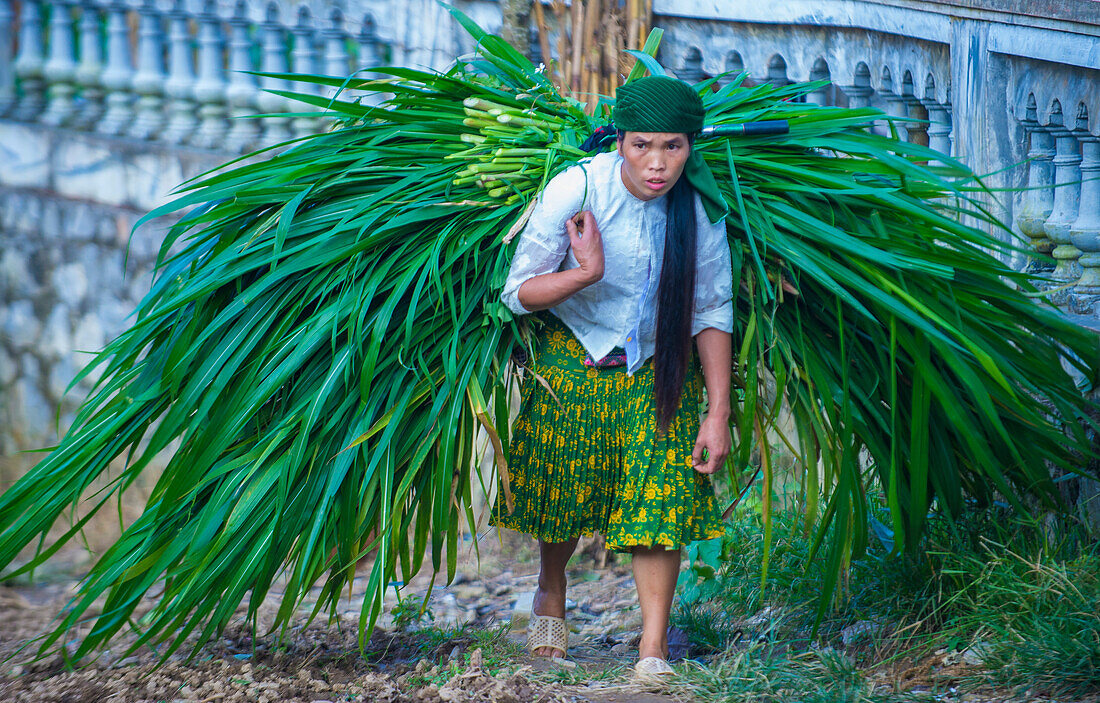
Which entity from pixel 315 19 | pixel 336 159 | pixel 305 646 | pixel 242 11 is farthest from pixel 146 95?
pixel 305 646

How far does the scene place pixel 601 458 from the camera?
7.86 feet

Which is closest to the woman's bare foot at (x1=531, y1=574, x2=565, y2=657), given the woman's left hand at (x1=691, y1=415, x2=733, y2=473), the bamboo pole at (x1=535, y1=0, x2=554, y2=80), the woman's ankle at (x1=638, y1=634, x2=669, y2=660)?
the woman's ankle at (x1=638, y1=634, x2=669, y2=660)

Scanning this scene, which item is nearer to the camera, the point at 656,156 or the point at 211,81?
the point at 656,156

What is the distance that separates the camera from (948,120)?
10.3 feet

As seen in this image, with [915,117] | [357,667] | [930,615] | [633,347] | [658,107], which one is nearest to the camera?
[658,107]

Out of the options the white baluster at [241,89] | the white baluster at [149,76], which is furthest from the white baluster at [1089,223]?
the white baluster at [149,76]

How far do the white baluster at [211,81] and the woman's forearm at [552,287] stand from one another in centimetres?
264

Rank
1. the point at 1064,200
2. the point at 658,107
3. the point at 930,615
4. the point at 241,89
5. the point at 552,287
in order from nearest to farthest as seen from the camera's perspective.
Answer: the point at 658,107
the point at 552,287
the point at 930,615
the point at 1064,200
the point at 241,89

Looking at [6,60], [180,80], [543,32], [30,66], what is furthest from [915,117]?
[6,60]

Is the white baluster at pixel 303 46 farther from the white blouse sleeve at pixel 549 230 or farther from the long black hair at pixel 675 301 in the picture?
the long black hair at pixel 675 301

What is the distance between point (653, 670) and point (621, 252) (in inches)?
38.4

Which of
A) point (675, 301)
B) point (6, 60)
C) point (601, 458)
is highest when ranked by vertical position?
point (6, 60)

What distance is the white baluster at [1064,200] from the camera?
107 inches

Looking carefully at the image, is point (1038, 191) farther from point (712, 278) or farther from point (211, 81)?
point (211, 81)
